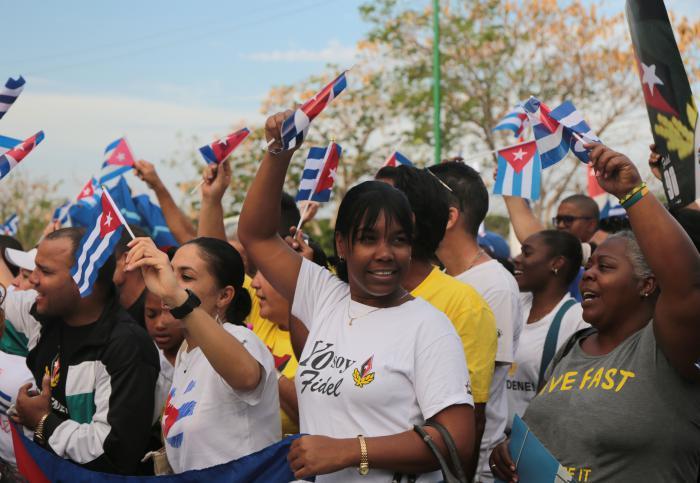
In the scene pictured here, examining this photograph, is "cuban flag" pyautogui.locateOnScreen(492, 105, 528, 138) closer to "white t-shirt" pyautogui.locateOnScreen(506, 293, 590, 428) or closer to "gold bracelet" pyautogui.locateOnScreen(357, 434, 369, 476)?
"white t-shirt" pyautogui.locateOnScreen(506, 293, 590, 428)

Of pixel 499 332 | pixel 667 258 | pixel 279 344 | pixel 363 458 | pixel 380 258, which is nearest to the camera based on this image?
pixel 667 258

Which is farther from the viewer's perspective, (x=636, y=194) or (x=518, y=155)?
(x=518, y=155)

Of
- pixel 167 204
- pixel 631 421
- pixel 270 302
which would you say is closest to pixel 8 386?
pixel 270 302

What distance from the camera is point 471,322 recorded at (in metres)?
3.90

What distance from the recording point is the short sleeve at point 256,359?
11.8 ft

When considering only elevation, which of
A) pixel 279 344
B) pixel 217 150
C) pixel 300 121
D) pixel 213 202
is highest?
pixel 300 121

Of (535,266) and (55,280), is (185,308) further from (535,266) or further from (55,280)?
(535,266)

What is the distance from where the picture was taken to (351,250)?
136 inches

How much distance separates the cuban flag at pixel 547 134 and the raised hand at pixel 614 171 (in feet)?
4.13

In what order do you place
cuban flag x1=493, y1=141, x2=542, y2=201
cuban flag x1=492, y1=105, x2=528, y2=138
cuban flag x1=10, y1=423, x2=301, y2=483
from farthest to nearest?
1. cuban flag x1=492, y1=105, x2=528, y2=138
2. cuban flag x1=493, y1=141, x2=542, y2=201
3. cuban flag x1=10, y1=423, x2=301, y2=483

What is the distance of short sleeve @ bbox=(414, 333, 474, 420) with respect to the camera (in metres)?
3.08

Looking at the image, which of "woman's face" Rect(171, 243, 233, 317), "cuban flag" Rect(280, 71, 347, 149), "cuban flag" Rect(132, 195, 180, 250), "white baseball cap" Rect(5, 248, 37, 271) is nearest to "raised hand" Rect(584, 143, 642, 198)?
"cuban flag" Rect(280, 71, 347, 149)

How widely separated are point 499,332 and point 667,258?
65.4 inches

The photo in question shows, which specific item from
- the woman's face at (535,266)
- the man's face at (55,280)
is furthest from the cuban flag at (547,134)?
the man's face at (55,280)
